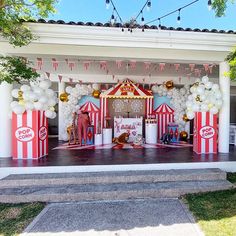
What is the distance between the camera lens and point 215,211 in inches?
148

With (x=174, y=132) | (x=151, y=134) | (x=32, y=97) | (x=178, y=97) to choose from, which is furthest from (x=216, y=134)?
(x=32, y=97)

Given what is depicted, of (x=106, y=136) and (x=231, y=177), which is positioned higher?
(x=106, y=136)

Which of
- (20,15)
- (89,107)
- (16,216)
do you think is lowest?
(16,216)

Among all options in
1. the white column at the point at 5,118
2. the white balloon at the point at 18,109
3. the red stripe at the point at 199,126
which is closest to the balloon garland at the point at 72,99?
the white column at the point at 5,118

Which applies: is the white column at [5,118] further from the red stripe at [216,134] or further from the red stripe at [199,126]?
the red stripe at [216,134]

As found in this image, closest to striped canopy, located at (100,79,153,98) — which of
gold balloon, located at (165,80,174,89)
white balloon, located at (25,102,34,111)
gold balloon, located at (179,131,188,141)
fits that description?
gold balloon, located at (165,80,174,89)

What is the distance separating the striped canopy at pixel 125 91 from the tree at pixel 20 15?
16.6ft

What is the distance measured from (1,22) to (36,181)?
124 inches

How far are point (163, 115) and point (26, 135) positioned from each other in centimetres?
642

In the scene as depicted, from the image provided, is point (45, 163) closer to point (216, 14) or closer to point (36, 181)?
point (36, 181)

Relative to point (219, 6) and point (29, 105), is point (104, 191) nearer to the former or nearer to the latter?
point (29, 105)

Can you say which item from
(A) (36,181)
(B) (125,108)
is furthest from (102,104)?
(A) (36,181)

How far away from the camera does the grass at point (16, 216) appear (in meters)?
3.29

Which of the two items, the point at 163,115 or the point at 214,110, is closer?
the point at 214,110
